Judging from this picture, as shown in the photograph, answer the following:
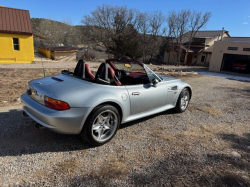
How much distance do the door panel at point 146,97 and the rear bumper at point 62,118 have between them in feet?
3.32

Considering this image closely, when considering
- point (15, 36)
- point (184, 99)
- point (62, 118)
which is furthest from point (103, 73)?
point (15, 36)

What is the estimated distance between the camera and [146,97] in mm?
3891

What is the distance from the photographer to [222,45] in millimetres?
20562

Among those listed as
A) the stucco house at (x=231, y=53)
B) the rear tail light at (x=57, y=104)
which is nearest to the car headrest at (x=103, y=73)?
the rear tail light at (x=57, y=104)

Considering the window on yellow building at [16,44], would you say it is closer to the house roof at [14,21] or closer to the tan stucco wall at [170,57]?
the house roof at [14,21]

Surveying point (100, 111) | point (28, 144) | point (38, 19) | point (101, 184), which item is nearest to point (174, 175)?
point (101, 184)

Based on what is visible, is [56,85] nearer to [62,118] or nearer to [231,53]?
[62,118]

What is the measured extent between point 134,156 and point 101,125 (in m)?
0.76

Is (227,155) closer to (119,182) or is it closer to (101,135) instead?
(119,182)

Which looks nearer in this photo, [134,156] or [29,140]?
[134,156]

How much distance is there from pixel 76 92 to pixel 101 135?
35.6 inches

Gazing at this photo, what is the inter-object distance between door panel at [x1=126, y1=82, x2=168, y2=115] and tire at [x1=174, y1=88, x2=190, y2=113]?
28.9 inches

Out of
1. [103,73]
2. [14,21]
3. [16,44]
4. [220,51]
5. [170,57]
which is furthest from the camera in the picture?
[170,57]

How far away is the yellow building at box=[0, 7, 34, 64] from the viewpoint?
19.2 metres
